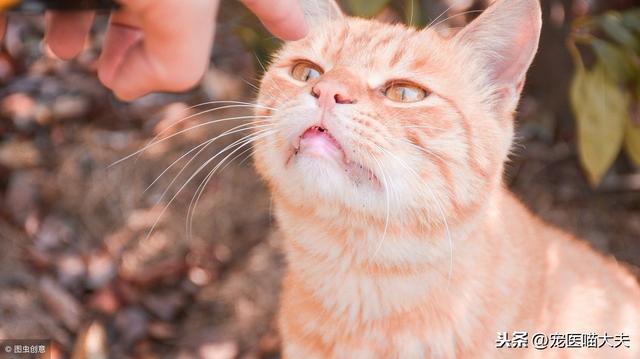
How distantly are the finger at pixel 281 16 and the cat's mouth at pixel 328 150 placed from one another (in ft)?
0.76

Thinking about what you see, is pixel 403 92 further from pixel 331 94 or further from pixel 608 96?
pixel 608 96

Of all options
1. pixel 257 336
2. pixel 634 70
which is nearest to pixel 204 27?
pixel 257 336

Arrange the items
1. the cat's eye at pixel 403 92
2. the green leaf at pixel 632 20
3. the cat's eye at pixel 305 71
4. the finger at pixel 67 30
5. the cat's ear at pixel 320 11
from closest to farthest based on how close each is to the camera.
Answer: the finger at pixel 67 30
the cat's eye at pixel 403 92
the cat's eye at pixel 305 71
the cat's ear at pixel 320 11
the green leaf at pixel 632 20

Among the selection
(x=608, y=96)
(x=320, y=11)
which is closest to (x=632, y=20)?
(x=608, y=96)

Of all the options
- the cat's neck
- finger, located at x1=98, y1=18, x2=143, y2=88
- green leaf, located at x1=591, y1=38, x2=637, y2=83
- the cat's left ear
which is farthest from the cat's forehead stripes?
green leaf, located at x1=591, y1=38, x2=637, y2=83

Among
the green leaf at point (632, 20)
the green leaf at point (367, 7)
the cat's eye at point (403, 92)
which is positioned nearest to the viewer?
the cat's eye at point (403, 92)

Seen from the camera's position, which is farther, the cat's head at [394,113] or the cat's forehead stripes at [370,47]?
the cat's forehead stripes at [370,47]

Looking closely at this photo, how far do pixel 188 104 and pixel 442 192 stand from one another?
2227mm

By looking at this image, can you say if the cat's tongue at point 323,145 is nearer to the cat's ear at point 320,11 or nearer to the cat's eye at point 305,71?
the cat's eye at point 305,71

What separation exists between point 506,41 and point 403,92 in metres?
0.32

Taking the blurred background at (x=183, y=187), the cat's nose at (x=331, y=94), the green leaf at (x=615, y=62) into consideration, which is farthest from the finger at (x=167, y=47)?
the green leaf at (x=615, y=62)

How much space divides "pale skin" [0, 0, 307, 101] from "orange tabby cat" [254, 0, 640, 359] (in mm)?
261

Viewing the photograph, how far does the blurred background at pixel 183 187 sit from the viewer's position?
9.48 feet

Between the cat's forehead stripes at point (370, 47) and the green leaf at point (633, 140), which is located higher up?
the cat's forehead stripes at point (370, 47)
